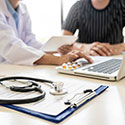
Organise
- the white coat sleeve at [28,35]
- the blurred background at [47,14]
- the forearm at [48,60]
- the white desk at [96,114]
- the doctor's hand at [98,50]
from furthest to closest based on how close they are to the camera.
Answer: the blurred background at [47,14], the white coat sleeve at [28,35], the doctor's hand at [98,50], the forearm at [48,60], the white desk at [96,114]

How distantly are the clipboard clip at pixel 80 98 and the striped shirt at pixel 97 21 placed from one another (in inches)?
46.6

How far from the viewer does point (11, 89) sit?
576mm

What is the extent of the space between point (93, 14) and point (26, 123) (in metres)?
1.39

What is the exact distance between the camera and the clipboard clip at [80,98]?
0.49 metres

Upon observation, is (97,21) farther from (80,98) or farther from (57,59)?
(80,98)

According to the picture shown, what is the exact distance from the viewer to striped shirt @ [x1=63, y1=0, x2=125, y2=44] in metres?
1.63

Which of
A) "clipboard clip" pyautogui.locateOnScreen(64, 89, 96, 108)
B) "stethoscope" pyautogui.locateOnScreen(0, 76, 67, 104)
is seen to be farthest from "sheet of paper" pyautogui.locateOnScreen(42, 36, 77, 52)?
"clipboard clip" pyautogui.locateOnScreen(64, 89, 96, 108)

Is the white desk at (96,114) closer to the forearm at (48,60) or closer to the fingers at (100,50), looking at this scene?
the forearm at (48,60)

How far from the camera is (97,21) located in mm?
1670

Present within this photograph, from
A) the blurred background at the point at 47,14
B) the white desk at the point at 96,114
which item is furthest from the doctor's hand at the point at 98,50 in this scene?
the blurred background at the point at 47,14

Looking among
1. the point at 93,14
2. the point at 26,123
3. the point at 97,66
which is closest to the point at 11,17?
the point at 97,66

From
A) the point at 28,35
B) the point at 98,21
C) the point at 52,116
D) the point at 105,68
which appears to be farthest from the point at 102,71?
the point at 98,21

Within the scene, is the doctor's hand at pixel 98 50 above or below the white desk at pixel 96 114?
below

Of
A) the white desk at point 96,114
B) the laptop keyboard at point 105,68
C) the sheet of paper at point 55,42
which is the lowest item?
the laptop keyboard at point 105,68
